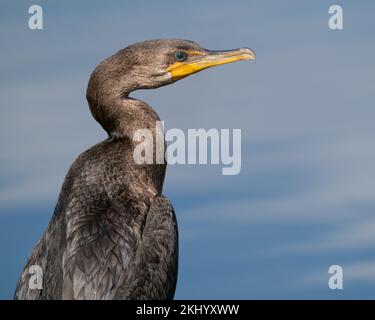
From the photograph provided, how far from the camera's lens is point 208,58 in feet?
58.0

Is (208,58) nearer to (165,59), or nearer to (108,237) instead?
(165,59)

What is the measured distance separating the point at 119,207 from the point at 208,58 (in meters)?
3.05

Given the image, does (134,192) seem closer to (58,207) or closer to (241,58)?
(58,207)

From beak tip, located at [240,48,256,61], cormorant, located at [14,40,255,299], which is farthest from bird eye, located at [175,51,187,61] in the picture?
beak tip, located at [240,48,256,61]

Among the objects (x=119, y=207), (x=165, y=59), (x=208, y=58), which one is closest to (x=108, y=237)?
(x=119, y=207)

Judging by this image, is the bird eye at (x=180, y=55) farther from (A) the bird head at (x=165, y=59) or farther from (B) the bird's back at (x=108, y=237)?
(B) the bird's back at (x=108, y=237)

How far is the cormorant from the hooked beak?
0.04ft

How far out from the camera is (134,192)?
16.0m

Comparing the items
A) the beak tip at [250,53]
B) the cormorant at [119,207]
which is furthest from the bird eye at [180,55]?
the beak tip at [250,53]

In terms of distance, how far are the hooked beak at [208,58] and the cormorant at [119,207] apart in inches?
0.5

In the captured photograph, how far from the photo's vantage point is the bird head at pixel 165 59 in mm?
16812

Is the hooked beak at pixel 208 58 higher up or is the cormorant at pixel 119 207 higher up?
the hooked beak at pixel 208 58
